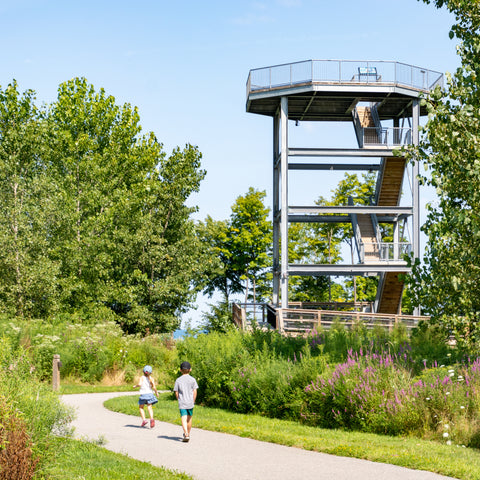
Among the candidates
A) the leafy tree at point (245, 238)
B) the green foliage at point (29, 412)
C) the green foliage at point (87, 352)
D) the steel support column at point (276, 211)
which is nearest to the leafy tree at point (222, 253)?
the leafy tree at point (245, 238)

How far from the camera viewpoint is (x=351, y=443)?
1077 cm

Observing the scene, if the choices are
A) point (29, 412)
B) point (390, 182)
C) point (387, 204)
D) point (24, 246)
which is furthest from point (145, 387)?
point (387, 204)

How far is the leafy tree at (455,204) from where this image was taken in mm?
12445

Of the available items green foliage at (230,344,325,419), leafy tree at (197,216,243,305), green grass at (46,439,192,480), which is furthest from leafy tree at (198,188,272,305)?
green grass at (46,439,192,480)

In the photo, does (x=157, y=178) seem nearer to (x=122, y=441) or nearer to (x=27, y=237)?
(x=27, y=237)

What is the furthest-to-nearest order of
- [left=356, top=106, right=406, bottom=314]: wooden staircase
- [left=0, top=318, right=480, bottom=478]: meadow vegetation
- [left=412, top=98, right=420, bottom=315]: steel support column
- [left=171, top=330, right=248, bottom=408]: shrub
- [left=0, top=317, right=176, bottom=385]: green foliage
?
1. [left=356, top=106, right=406, bottom=314]: wooden staircase
2. [left=412, top=98, right=420, bottom=315]: steel support column
3. [left=0, top=317, right=176, bottom=385]: green foliage
4. [left=171, top=330, right=248, bottom=408]: shrub
5. [left=0, top=318, right=480, bottom=478]: meadow vegetation

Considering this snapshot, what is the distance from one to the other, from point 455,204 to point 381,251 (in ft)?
74.4

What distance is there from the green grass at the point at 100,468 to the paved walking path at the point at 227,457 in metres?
0.37

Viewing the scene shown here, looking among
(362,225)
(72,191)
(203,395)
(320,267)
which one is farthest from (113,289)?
(203,395)

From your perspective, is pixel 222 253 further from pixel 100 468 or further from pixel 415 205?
pixel 100 468

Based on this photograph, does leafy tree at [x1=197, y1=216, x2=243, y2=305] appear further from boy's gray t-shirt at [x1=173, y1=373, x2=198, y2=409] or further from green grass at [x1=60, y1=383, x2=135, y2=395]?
boy's gray t-shirt at [x1=173, y1=373, x2=198, y2=409]

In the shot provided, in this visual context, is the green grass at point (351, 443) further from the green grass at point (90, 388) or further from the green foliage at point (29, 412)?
the green grass at point (90, 388)

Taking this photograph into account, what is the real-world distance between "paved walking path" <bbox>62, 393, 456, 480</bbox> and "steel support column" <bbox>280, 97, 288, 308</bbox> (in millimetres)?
22510

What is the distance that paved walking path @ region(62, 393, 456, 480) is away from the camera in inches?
348
